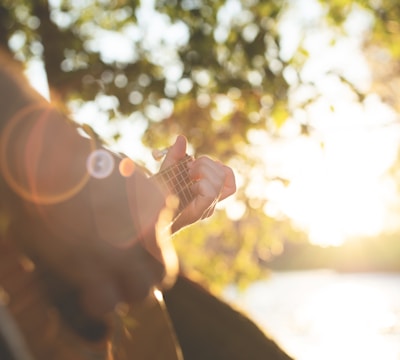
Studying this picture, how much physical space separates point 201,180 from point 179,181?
0.29 feet

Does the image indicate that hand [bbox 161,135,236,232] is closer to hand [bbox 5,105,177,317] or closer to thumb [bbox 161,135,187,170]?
thumb [bbox 161,135,187,170]

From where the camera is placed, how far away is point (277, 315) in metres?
28.4

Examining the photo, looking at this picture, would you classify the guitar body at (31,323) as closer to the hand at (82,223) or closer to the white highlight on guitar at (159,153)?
the hand at (82,223)

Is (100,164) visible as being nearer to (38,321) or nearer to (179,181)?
(38,321)

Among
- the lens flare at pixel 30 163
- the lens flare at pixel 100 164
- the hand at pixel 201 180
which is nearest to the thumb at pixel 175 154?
the hand at pixel 201 180

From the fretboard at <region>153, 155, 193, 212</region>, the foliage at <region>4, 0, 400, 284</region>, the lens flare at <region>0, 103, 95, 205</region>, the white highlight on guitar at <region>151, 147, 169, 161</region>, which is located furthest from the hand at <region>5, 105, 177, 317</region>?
the foliage at <region>4, 0, 400, 284</region>

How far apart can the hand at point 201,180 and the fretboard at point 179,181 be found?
20 millimetres

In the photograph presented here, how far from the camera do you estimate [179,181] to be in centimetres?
227

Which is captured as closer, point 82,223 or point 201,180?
point 82,223

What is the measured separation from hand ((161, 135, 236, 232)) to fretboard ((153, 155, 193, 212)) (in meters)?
0.02

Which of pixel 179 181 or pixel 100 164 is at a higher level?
pixel 179 181

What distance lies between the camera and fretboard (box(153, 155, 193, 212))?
85.1 inches

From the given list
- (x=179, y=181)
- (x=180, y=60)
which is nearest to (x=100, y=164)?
(x=179, y=181)

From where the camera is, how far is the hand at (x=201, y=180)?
2271mm
